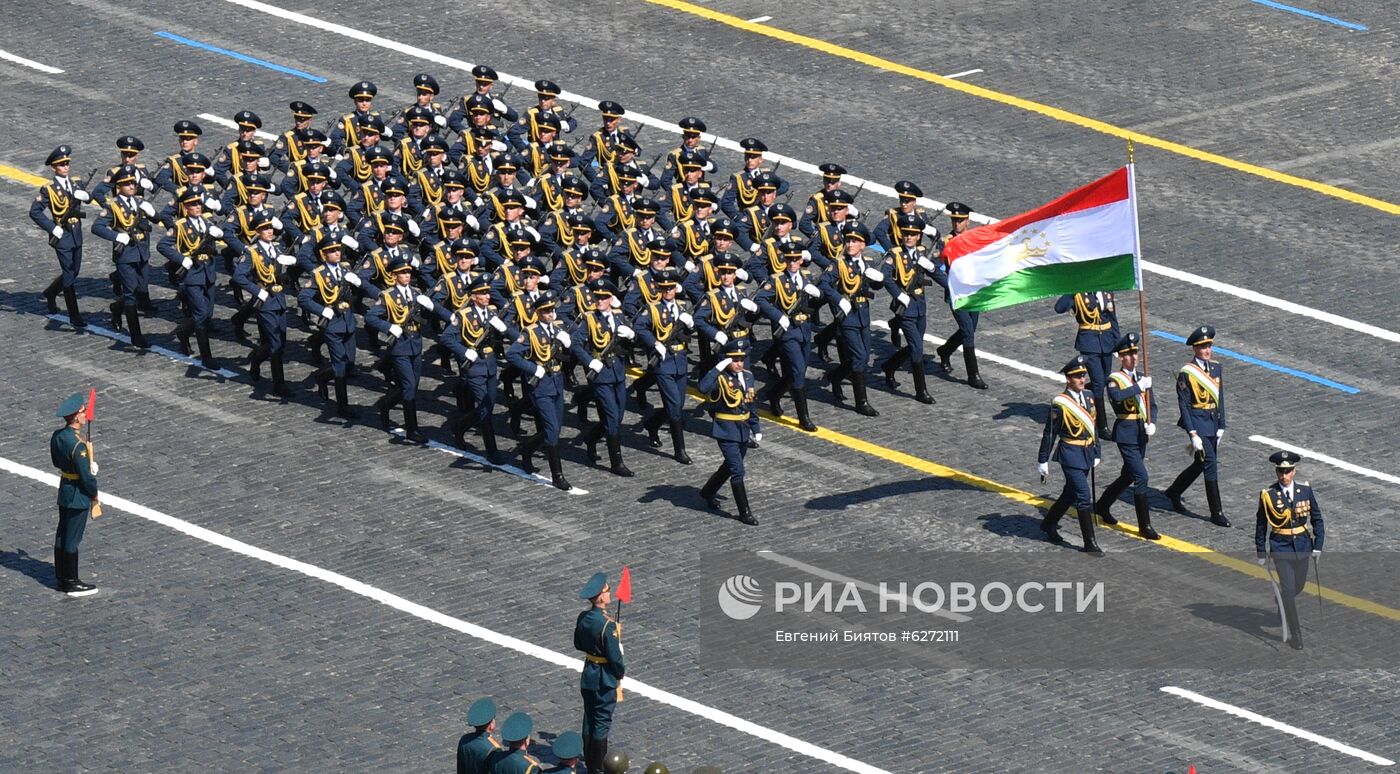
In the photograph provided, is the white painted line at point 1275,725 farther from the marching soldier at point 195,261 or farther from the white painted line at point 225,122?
the white painted line at point 225,122

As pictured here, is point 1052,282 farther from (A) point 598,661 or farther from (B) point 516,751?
(B) point 516,751

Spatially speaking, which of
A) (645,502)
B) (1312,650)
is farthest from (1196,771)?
(645,502)

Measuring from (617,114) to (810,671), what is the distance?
14740 mm

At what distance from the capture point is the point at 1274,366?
43812 mm

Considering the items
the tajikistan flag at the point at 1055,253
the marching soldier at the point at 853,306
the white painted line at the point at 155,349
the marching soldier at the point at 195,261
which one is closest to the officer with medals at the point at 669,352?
the marching soldier at the point at 853,306

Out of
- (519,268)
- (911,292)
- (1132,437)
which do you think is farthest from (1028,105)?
(1132,437)

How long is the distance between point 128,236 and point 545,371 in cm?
741

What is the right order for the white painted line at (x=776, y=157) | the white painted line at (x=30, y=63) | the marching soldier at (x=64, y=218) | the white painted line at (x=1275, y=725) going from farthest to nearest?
1. the white painted line at (x=30, y=63)
2. the white painted line at (x=776, y=157)
3. the marching soldier at (x=64, y=218)
4. the white painted line at (x=1275, y=725)

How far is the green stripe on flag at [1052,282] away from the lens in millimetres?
38906

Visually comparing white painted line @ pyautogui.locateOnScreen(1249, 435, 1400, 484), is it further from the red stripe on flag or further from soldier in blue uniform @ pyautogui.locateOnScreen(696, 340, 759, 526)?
soldier in blue uniform @ pyautogui.locateOnScreen(696, 340, 759, 526)

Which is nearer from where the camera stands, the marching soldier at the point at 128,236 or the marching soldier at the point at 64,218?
the marching soldier at the point at 128,236

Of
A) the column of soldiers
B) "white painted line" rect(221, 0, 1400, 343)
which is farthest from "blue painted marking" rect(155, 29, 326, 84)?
the column of soldiers

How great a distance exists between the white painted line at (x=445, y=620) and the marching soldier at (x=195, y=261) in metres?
4.06

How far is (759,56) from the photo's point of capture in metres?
54.8
